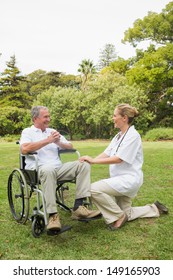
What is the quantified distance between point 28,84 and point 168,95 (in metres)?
17.9

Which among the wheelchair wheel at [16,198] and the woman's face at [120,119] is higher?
the woman's face at [120,119]

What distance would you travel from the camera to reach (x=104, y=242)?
9.41 ft

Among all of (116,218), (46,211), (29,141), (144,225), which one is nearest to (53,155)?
(29,141)

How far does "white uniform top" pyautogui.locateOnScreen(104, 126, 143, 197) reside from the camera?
315 cm

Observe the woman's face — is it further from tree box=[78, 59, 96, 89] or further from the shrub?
tree box=[78, 59, 96, 89]

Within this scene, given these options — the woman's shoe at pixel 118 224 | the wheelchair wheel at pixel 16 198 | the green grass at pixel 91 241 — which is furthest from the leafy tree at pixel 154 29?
the woman's shoe at pixel 118 224

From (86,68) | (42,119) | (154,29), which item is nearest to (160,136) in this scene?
(154,29)

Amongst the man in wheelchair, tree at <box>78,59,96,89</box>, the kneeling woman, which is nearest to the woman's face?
the kneeling woman

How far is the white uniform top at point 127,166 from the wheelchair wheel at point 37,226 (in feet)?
2.49

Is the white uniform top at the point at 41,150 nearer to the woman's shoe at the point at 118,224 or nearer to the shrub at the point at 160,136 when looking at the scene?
the woman's shoe at the point at 118,224

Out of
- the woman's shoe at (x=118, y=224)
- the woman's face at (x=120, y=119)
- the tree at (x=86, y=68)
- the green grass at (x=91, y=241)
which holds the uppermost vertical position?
the tree at (x=86, y=68)

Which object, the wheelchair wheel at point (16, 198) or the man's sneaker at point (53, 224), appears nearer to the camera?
the man's sneaker at point (53, 224)

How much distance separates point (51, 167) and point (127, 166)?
801 millimetres

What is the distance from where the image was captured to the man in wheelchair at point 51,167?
9.46ft
